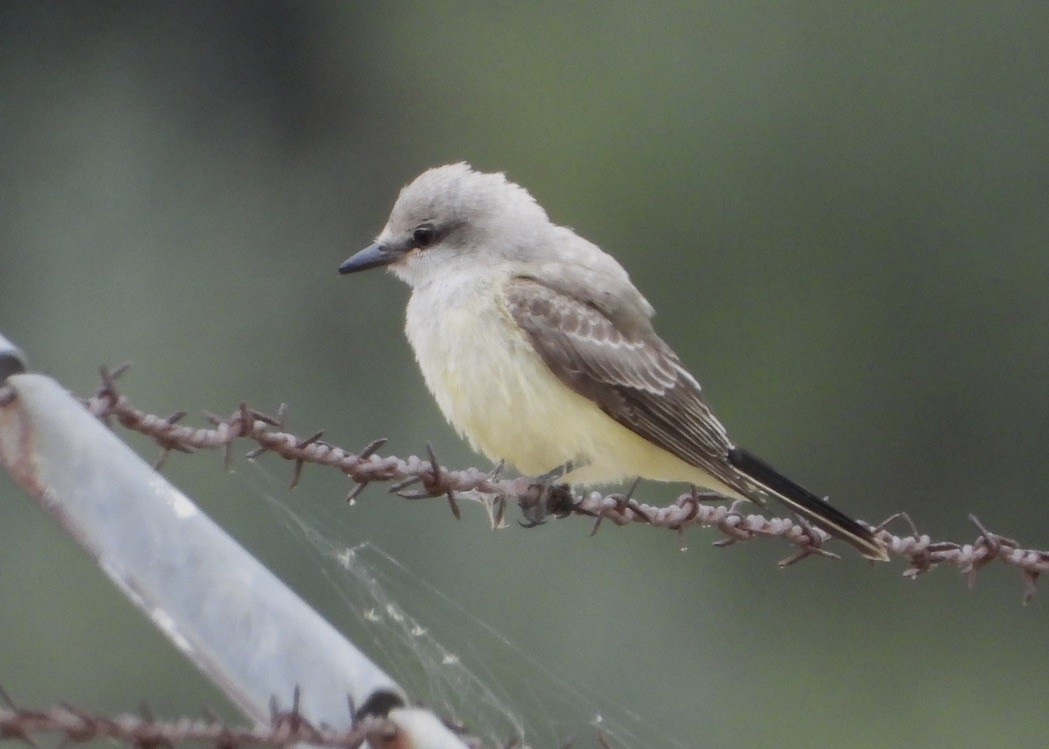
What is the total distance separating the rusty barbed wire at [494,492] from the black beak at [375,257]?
59 centimetres

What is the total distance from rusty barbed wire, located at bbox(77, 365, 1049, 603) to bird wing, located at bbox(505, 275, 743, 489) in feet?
0.85

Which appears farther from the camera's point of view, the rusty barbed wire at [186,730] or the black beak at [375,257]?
the black beak at [375,257]

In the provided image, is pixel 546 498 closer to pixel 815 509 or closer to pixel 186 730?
pixel 815 509

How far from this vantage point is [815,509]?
3.13 metres

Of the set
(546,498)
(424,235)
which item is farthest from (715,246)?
(546,498)

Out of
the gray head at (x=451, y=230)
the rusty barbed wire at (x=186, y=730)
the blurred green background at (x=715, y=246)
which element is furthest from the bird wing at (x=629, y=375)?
the blurred green background at (x=715, y=246)

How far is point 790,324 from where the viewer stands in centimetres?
1184

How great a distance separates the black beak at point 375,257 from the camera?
3.60 meters

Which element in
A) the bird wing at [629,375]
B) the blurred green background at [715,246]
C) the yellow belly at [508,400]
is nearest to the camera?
the yellow belly at [508,400]

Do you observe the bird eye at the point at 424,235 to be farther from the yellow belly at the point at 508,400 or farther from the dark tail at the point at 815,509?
the dark tail at the point at 815,509

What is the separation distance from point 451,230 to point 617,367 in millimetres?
496

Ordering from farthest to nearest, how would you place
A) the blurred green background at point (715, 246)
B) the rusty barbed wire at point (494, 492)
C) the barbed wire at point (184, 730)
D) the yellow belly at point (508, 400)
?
the blurred green background at point (715, 246) → the yellow belly at point (508, 400) → the rusty barbed wire at point (494, 492) → the barbed wire at point (184, 730)

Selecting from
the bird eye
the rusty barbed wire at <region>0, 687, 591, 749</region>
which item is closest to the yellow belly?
the bird eye

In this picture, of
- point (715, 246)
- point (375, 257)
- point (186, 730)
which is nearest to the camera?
point (186, 730)
